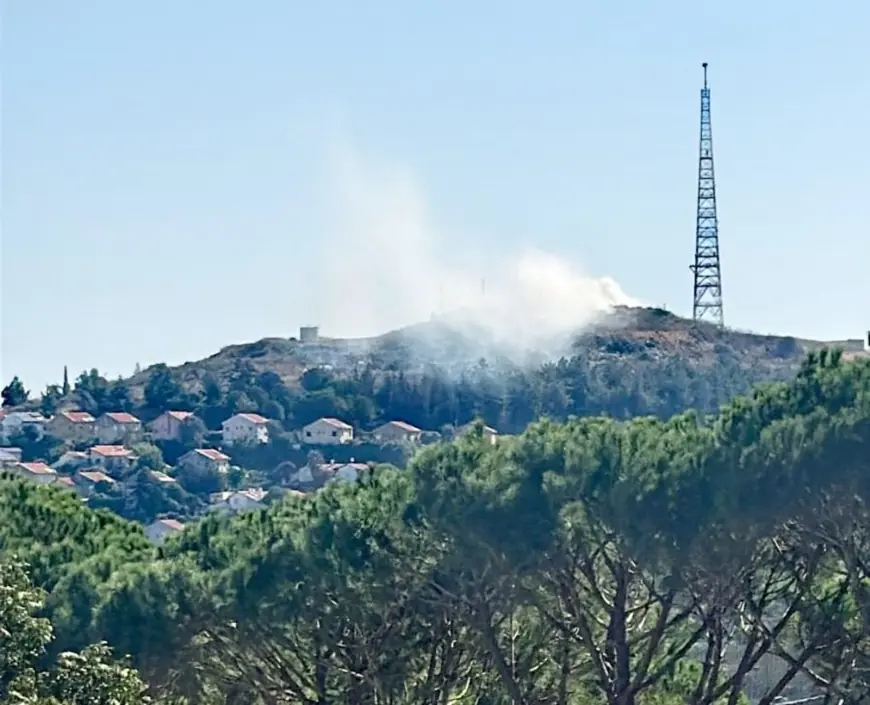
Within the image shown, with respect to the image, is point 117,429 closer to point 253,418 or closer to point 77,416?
point 77,416

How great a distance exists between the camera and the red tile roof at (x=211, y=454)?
454ft

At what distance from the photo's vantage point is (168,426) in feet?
493

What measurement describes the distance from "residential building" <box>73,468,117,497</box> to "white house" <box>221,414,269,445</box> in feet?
44.5

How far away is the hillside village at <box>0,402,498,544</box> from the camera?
13138cm

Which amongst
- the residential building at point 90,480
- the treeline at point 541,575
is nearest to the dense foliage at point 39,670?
the treeline at point 541,575

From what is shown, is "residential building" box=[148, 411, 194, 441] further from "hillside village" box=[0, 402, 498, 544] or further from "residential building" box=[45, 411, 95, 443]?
"residential building" box=[45, 411, 95, 443]

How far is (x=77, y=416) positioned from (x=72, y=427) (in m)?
3.08

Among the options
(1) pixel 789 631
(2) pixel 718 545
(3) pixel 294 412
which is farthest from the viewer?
(3) pixel 294 412

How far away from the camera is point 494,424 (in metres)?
136

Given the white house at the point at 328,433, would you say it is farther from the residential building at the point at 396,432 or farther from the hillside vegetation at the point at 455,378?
the hillside vegetation at the point at 455,378

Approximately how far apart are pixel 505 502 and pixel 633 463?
1.56 meters

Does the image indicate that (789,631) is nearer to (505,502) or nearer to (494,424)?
(505,502)

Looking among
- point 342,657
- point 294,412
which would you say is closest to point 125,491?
point 294,412

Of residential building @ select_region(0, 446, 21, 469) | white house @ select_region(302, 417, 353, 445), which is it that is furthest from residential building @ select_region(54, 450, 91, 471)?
white house @ select_region(302, 417, 353, 445)
